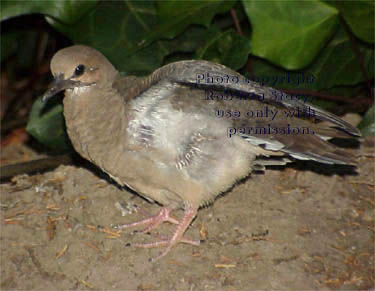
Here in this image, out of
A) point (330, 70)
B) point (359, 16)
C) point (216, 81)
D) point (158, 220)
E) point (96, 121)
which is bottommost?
point (158, 220)

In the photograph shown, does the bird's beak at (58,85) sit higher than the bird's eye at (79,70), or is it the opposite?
the bird's eye at (79,70)

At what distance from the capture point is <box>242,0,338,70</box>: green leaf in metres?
3.40

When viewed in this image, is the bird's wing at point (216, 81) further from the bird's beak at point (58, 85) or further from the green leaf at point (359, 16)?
the green leaf at point (359, 16)

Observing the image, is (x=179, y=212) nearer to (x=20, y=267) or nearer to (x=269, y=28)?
(x=20, y=267)

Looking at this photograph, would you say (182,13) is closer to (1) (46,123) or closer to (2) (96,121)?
(2) (96,121)

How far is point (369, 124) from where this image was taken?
3420 millimetres

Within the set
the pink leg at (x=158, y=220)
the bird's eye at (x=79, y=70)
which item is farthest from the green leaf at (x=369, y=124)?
the bird's eye at (x=79, y=70)

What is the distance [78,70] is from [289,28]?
141 centimetres

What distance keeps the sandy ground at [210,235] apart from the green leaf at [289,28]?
0.76 meters

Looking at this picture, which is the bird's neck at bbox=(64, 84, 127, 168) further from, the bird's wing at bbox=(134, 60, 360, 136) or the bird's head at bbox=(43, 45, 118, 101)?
the bird's wing at bbox=(134, 60, 360, 136)

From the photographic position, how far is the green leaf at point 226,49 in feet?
11.1

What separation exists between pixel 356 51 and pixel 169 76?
1674mm

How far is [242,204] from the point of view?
3324 mm

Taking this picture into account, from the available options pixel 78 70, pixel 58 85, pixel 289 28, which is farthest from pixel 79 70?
pixel 289 28
